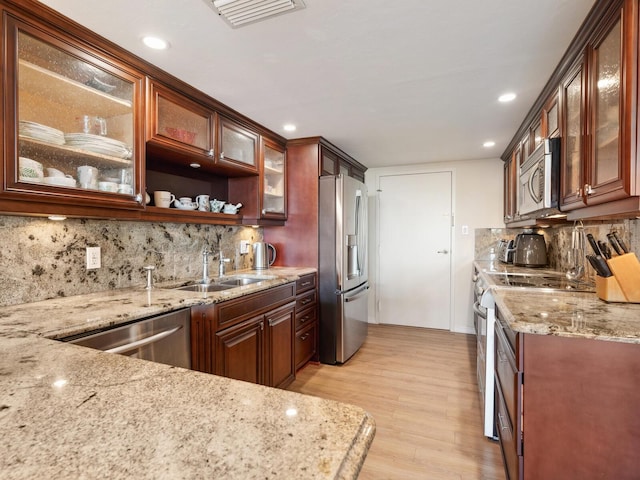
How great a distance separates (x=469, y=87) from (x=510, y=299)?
4.27ft

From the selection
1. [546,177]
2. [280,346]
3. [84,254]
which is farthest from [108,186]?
[546,177]

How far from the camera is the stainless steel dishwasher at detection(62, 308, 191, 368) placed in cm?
129

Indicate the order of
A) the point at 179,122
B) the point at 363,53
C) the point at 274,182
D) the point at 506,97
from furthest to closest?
1. the point at 274,182
2. the point at 506,97
3. the point at 179,122
4. the point at 363,53

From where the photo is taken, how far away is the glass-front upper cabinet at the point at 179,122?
1858 mm

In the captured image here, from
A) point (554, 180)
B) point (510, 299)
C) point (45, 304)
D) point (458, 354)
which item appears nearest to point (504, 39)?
point (554, 180)

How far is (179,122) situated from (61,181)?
80 cm

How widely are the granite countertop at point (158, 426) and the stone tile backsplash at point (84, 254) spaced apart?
2.97ft

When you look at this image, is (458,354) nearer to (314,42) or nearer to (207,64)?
(314,42)

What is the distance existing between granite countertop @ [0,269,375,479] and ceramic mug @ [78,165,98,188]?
91 centimetres

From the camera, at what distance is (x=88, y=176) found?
1562mm

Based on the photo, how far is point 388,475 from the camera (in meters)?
1.69

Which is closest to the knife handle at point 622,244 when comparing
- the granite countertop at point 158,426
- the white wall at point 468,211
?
the granite countertop at point 158,426

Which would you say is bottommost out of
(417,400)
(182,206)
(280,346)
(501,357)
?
(417,400)

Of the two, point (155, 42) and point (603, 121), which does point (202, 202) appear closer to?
point (155, 42)
